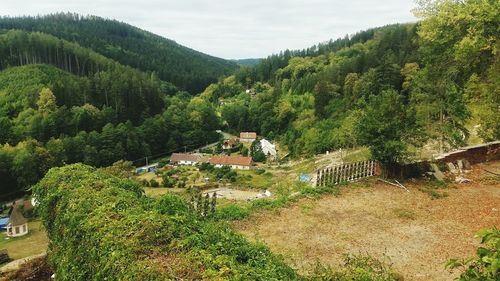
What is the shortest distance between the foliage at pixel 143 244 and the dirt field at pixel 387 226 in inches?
91.4

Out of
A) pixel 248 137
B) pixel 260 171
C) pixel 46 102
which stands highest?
pixel 46 102

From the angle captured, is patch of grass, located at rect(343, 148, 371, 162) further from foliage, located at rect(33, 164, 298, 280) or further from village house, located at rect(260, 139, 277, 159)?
village house, located at rect(260, 139, 277, 159)

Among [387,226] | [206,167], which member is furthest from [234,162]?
[387,226]

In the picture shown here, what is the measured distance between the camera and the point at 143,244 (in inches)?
202

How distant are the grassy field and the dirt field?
18806 millimetres

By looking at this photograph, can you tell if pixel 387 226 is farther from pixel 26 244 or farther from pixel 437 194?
pixel 26 244

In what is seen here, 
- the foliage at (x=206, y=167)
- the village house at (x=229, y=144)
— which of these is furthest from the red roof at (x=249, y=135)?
the foliage at (x=206, y=167)

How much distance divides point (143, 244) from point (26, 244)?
25.3 meters

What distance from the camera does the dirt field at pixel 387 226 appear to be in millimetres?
7921

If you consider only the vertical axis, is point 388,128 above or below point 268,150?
above

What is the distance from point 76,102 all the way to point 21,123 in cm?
1298

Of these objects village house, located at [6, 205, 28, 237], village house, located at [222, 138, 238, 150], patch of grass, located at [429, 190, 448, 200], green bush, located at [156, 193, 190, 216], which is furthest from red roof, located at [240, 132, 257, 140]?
green bush, located at [156, 193, 190, 216]

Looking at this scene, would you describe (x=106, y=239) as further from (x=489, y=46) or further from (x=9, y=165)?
(x=9, y=165)

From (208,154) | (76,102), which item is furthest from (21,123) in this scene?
(208,154)
